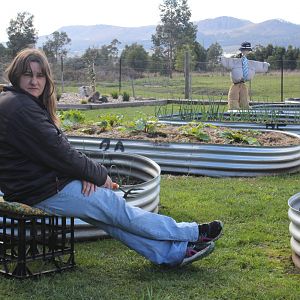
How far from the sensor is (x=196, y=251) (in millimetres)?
4555

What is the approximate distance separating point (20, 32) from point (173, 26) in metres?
29.4

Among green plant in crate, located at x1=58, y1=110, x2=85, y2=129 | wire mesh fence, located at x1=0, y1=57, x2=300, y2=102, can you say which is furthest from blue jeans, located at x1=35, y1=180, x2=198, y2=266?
wire mesh fence, located at x1=0, y1=57, x2=300, y2=102

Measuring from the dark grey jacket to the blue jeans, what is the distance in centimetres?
9

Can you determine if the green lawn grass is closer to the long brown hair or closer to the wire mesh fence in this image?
the long brown hair

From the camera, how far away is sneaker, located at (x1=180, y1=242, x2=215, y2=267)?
4520 millimetres

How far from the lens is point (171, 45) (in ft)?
239

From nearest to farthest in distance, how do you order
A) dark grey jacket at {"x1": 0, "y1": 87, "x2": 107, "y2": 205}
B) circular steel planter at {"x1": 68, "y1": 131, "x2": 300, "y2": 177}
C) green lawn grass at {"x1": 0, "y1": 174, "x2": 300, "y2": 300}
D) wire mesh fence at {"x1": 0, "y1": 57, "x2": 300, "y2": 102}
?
green lawn grass at {"x1": 0, "y1": 174, "x2": 300, "y2": 300} → dark grey jacket at {"x1": 0, "y1": 87, "x2": 107, "y2": 205} → circular steel planter at {"x1": 68, "y1": 131, "x2": 300, "y2": 177} → wire mesh fence at {"x1": 0, "y1": 57, "x2": 300, "y2": 102}

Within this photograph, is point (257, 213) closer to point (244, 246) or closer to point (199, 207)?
point (199, 207)

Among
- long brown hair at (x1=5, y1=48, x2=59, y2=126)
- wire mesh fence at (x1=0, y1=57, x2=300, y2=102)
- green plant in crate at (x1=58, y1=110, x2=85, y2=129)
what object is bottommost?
wire mesh fence at (x1=0, y1=57, x2=300, y2=102)

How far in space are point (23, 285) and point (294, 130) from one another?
7.79 m

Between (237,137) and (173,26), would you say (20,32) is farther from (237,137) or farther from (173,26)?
(237,137)

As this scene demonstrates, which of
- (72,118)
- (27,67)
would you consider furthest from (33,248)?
(72,118)

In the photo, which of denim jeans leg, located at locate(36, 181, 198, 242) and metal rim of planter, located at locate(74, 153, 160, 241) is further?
metal rim of planter, located at locate(74, 153, 160, 241)

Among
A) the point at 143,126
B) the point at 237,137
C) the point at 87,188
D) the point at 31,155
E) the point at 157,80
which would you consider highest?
the point at 31,155
